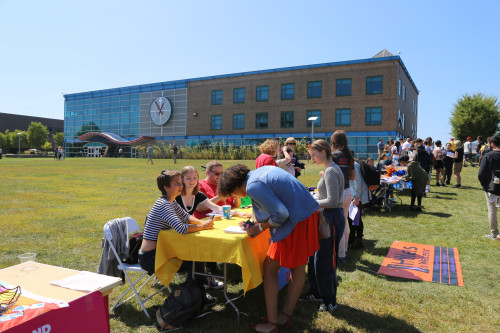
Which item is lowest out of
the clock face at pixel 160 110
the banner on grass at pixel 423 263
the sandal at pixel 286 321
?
the banner on grass at pixel 423 263

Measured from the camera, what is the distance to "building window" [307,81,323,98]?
119 feet

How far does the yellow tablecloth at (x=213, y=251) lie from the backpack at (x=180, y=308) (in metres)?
0.19

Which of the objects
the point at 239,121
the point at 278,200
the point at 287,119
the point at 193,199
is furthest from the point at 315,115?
the point at 278,200

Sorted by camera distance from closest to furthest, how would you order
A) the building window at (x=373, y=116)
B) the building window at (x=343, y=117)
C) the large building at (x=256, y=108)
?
the building window at (x=373, y=116)
the large building at (x=256, y=108)
the building window at (x=343, y=117)

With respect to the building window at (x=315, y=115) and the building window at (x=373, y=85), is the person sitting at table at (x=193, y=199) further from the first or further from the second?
the building window at (x=315, y=115)

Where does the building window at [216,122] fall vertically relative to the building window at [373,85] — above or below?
below

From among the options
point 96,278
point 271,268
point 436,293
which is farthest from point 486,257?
point 96,278

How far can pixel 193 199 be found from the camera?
4.66 metres

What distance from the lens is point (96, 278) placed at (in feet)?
8.58

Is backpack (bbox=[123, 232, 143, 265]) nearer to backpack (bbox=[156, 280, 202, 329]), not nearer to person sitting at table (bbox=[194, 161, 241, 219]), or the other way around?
backpack (bbox=[156, 280, 202, 329])

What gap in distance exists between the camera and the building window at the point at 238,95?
133 feet

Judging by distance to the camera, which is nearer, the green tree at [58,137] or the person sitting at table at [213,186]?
the person sitting at table at [213,186]

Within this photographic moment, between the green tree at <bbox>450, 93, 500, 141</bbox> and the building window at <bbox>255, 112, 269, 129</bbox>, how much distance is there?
78.6 feet

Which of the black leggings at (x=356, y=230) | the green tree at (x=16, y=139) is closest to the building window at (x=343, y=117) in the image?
the black leggings at (x=356, y=230)
